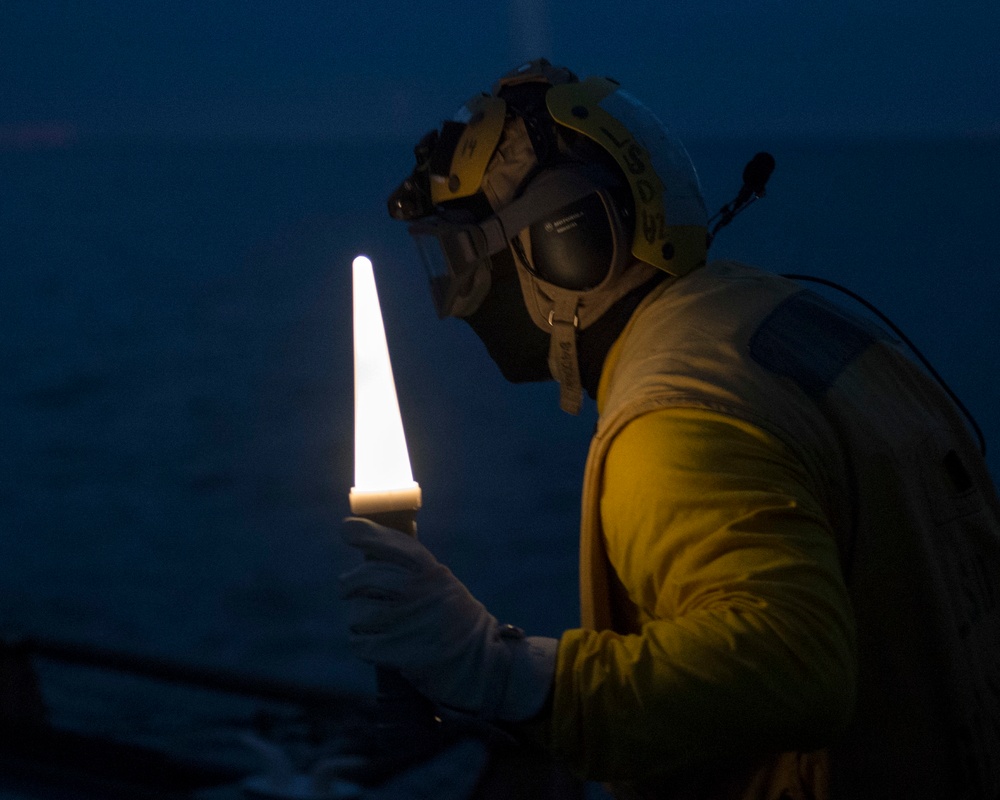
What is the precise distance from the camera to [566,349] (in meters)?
1.77

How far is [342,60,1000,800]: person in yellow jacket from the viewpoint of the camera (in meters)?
1.14

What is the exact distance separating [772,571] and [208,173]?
91.5 m

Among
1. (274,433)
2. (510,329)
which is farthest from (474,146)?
(274,433)

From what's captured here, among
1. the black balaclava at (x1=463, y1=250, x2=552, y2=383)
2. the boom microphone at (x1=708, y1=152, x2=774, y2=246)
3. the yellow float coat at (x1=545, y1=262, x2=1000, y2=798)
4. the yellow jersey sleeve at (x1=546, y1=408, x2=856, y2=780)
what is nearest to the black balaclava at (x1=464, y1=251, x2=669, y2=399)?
the black balaclava at (x1=463, y1=250, x2=552, y2=383)

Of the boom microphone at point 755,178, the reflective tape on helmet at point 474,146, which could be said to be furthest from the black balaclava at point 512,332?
the boom microphone at point 755,178

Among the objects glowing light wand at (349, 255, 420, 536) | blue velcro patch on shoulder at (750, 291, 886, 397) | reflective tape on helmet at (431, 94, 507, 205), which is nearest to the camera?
glowing light wand at (349, 255, 420, 536)

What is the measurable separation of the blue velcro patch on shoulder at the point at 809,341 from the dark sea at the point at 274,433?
195cm

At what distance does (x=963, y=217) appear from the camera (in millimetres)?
41531

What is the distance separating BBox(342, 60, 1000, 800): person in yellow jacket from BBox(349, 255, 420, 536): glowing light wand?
0.03 m

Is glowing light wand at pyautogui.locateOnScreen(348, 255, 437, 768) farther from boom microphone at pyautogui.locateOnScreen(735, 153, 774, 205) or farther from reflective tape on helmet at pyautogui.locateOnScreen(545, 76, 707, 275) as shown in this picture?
boom microphone at pyautogui.locateOnScreen(735, 153, 774, 205)

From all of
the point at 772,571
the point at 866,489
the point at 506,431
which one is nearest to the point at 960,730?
the point at 866,489

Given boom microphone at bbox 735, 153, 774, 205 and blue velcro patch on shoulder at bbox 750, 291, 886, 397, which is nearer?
blue velcro patch on shoulder at bbox 750, 291, 886, 397

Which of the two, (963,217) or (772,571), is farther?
(963,217)

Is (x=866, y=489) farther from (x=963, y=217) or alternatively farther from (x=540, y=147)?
(x=963, y=217)
